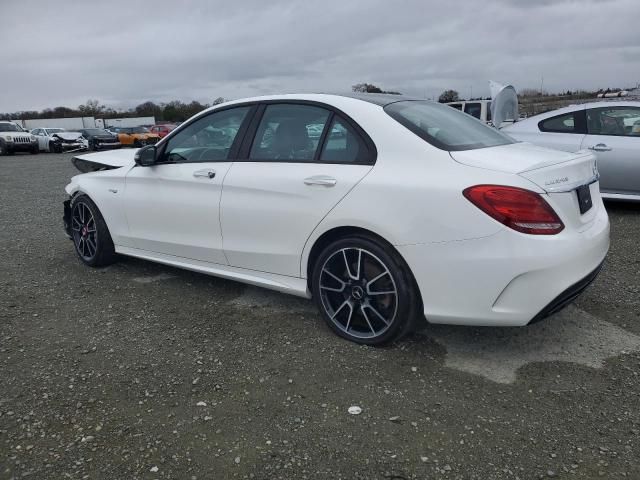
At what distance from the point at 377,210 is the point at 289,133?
99 centimetres

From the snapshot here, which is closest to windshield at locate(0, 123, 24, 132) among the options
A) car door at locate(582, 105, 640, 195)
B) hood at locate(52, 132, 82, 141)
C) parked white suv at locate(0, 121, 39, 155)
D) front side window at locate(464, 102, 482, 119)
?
parked white suv at locate(0, 121, 39, 155)

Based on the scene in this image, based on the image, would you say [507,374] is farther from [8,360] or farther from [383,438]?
[8,360]

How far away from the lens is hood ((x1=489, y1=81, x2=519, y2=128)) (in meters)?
9.59

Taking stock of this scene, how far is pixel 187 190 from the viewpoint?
4109mm

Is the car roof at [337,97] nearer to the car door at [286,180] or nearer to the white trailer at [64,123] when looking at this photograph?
the car door at [286,180]

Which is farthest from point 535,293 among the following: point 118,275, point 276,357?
point 118,275

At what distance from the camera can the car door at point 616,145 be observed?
665cm

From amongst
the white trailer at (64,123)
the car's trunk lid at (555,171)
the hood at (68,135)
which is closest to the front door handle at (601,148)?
the car's trunk lid at (555,171)

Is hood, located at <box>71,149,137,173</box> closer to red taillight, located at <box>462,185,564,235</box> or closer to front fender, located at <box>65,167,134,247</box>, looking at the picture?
front fender, located at <box>65,167,134,247</box>

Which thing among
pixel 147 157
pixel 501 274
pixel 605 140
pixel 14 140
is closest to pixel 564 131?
pixel 605 140

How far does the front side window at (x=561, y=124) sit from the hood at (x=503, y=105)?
78.1 inches

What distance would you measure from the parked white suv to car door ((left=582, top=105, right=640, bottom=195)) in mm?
27838

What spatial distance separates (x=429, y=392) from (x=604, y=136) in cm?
559

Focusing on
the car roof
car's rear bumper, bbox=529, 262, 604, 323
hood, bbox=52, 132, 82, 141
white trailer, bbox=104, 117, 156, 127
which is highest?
white trailer, bbox=104, 117, 156, 127
